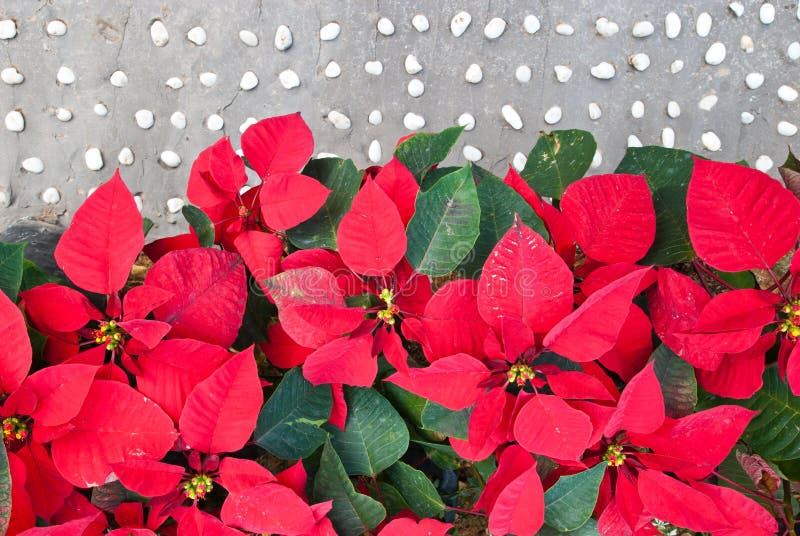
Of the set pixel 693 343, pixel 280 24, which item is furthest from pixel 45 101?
pixel 693 343

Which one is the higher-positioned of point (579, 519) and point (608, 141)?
point (608, 141)

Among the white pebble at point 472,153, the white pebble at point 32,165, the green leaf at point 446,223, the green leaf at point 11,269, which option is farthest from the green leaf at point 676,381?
the white pebble at point 32,165

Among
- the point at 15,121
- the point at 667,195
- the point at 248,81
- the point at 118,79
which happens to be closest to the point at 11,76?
the point at 15,121

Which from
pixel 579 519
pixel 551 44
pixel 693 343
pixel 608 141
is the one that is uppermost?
pixel 551 44

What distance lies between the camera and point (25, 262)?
484 mm

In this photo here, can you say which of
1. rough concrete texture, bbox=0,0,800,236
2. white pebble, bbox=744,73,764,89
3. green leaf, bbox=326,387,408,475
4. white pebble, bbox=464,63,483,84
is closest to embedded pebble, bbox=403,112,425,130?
rough concrete texture, bbox=0,0,800,236

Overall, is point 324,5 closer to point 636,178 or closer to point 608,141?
point 608,141

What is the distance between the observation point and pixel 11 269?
1.39ft

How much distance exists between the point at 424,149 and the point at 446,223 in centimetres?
9

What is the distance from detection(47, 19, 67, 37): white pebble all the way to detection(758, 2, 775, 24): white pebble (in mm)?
1316

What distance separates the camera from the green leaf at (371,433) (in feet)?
1.50

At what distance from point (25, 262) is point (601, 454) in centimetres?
42

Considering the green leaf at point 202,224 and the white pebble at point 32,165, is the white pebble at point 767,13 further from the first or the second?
the white pebble at point 32,165

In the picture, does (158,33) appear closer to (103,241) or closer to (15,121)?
(15,121)
